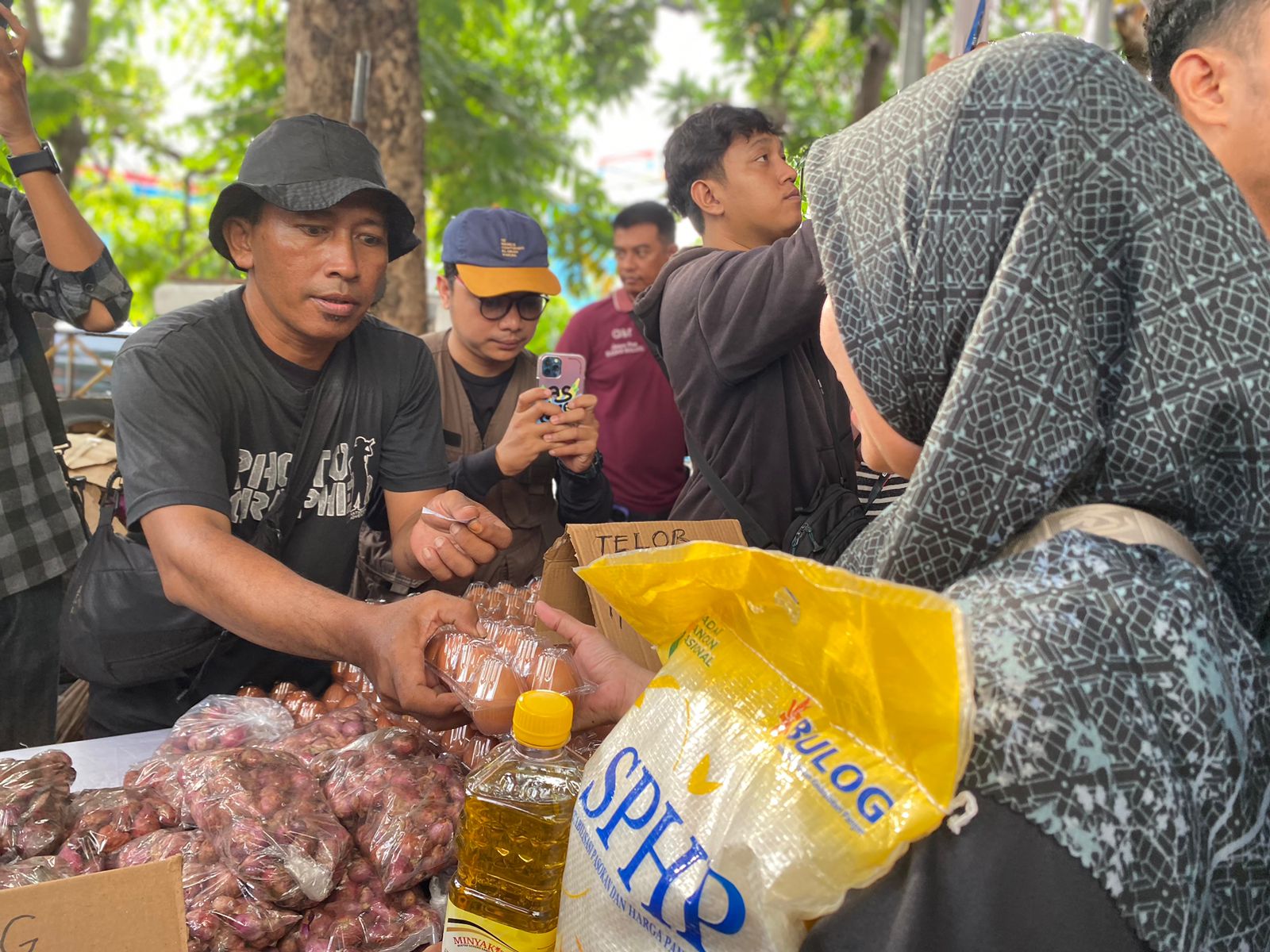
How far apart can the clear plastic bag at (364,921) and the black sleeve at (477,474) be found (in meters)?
1.64

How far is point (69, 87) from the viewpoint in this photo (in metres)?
8.85

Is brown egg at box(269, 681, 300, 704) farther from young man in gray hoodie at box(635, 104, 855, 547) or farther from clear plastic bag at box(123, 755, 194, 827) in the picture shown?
young man in gray hoodie at box(635, 104, 855, 547)

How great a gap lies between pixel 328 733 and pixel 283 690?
1.24 ft

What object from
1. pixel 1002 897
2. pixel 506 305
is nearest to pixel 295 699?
pixel 1002 897

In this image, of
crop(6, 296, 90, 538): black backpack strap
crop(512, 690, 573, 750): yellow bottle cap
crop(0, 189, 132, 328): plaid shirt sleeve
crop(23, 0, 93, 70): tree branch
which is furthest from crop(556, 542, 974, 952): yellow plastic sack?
crop(23, 0, 93, 70): tree branch

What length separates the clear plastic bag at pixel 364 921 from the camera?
1306mm

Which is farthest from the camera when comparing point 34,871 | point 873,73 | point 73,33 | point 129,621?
point 73,33

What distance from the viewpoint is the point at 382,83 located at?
15.2 ft

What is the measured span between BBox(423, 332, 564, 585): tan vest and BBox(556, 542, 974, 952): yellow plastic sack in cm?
204

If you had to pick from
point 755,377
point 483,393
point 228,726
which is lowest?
point 228,726

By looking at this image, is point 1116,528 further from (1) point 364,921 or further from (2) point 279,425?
(2) point 279,425

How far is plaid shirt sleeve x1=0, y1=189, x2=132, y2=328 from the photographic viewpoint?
234 cm

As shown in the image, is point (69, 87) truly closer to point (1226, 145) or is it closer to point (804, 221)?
point (804, 221)

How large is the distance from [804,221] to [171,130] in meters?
7.53
